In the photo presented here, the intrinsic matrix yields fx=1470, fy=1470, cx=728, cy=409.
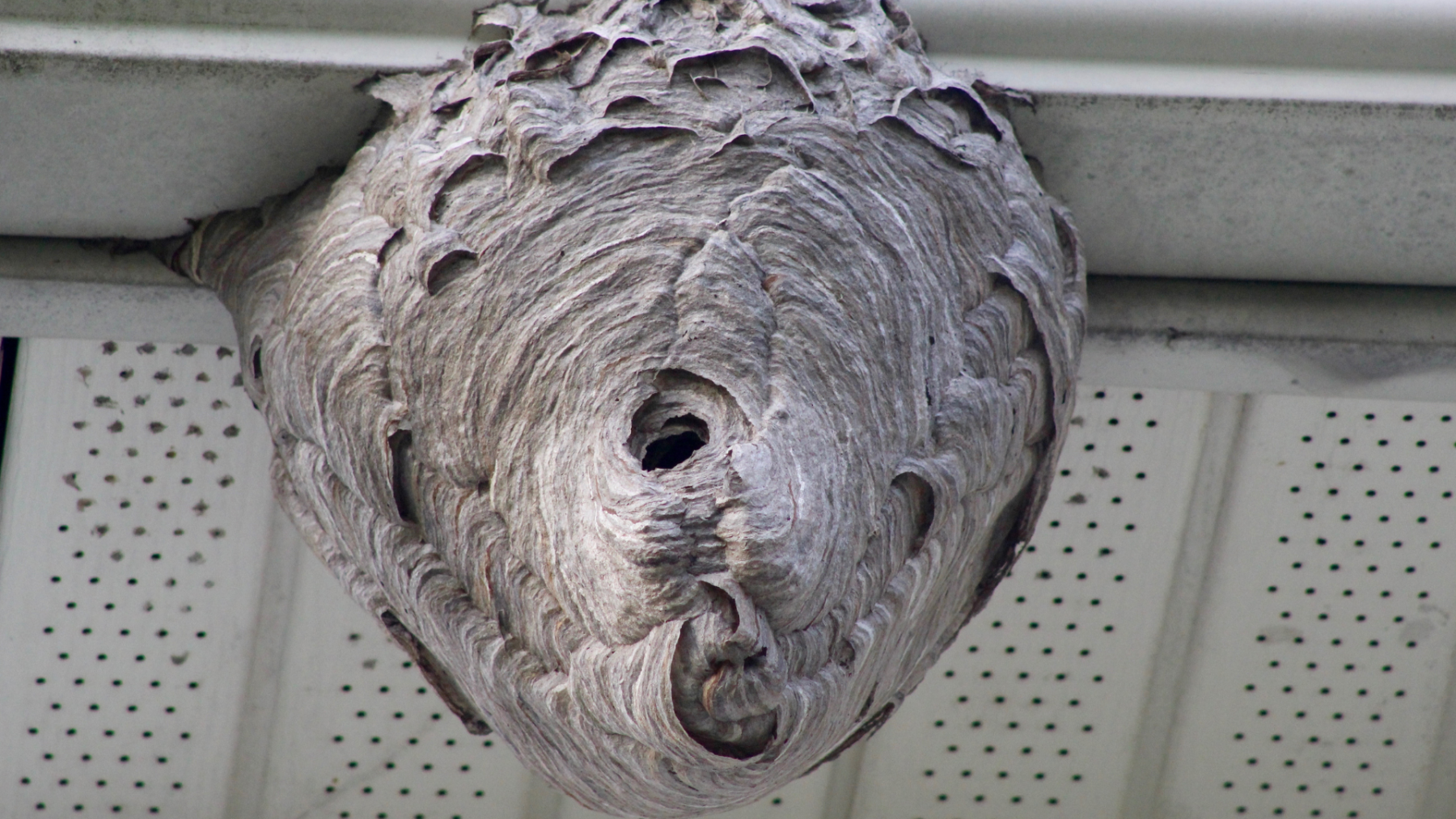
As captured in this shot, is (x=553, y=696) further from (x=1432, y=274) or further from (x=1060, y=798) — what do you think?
(x=1060, y=798)

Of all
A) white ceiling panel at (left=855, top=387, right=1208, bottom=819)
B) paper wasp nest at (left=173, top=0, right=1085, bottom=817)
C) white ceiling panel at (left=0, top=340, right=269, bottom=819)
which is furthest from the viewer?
white ceiling panel at (left=855, top=387, right=1208, bottom=819)

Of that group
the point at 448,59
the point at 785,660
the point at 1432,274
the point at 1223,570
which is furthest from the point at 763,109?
the point at 1223,570

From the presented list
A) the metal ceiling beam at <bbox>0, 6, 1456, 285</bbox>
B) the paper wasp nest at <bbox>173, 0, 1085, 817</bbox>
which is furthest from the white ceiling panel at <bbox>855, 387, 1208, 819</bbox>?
the paper wasp nest at <bbox>173, 0, 1085, 817</bbox>

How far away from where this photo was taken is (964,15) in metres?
1.30

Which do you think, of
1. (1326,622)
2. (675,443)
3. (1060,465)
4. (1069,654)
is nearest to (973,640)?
(1069,654)

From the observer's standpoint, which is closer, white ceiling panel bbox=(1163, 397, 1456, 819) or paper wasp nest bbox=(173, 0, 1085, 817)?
paper wasp nest bbox=(173, 0, 1085, 817)

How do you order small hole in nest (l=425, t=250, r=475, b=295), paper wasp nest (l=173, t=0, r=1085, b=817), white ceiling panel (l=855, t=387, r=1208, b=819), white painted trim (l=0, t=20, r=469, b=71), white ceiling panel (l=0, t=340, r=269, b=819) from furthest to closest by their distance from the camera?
1. white ceiling panel (l=855, t=387, r=1208, b=819)
2. white ceiling panel (l=0, t=340, r=269, b=819)
3. white painted trim (l=0, t=20, r=469, b=71)
4. small hole in nest (l=425, t=250, r=475, b=295)
5. paper wasp nest (l=173, t=0, r=1085, b=817)

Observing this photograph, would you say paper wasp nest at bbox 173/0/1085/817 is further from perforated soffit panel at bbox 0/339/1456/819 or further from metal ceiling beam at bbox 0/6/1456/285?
perforated soffit panel at bbox 0/339/1456/819

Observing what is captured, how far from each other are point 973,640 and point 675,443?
1027 mm

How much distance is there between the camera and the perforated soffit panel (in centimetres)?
173

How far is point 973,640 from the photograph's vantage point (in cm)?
189

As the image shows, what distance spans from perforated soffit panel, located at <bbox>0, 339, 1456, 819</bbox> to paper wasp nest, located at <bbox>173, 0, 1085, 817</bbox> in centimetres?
53

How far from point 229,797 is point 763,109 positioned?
1296 mm

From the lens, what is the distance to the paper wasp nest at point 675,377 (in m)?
0.86
